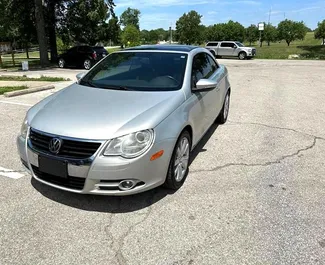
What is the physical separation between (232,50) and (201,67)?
24.7 metres

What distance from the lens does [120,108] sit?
3.10m

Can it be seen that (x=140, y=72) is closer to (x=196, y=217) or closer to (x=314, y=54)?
(x=196, y=217)

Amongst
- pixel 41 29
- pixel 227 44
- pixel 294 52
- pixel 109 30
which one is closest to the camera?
pixel 41 29

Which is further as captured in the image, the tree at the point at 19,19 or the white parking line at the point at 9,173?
the tree at the point at 19,19

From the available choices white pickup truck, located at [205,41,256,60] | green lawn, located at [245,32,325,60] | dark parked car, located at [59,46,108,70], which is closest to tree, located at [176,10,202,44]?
green lawn, located at [245,32,325,60]

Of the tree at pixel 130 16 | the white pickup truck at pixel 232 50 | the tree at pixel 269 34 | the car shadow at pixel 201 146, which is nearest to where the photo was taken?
the car shadow at pixel 201 146

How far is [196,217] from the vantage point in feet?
9.53

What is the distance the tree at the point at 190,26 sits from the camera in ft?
163

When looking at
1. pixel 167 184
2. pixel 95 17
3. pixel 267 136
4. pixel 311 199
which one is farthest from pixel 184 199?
pixel 95 17

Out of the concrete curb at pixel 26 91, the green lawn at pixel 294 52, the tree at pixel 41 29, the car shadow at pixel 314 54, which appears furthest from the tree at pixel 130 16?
the concrete curb at pixel 26 91

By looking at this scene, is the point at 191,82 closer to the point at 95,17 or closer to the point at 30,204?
the point at 30,204

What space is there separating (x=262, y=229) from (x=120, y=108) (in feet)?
5.91

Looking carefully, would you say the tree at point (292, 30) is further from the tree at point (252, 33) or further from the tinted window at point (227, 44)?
the tinted window at point (227, 44)

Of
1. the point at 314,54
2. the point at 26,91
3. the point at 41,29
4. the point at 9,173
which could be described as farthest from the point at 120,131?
the point at 314,54
